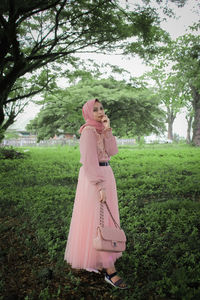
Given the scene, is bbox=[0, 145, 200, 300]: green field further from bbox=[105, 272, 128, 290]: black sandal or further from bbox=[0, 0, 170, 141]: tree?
bbox=[0, 0, 170, 141]: tree

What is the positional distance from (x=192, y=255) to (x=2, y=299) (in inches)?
96.5

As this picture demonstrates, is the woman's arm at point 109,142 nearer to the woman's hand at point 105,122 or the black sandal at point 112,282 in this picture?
the woman's hand at point 105,122

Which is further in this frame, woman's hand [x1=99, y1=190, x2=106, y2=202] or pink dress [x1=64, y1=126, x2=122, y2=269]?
pink dress [x1=64, y1=126, x2=122, y2=269]

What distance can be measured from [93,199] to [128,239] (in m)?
1.64

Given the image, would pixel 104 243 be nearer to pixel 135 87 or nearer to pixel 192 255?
pixel 192 255

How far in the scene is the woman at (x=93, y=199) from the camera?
3078 millimetres

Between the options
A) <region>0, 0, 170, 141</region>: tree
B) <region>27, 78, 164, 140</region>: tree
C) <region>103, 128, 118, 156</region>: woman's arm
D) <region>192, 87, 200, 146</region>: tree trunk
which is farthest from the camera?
<region>27, 78, 164, 140</region>: tree

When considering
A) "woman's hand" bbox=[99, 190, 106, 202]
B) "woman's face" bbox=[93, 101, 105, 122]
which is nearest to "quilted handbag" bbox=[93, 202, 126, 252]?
"woman's hand" bbox=[99, 190, 106, 202]

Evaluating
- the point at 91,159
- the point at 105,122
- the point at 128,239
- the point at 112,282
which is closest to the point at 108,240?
the point at 112,282

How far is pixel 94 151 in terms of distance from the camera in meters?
3.05

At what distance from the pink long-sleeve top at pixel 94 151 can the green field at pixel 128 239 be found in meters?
1.30

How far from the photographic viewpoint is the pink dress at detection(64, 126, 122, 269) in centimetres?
308

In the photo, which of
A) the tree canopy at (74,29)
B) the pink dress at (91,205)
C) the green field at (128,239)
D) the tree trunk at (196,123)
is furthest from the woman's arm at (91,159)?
the tree trunk at (196,123)

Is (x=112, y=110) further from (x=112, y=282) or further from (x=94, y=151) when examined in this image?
(x=112, y=282)
